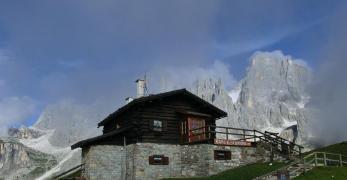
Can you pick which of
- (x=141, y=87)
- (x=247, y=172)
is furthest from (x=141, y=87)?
(x=247, y=172)

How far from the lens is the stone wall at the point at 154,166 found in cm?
3697

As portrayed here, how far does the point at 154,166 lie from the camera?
125 feet

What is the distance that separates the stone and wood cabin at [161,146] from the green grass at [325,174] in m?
6.71

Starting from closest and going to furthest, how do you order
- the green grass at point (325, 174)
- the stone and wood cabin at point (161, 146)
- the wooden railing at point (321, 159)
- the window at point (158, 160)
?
1. the green grass at point (325, 174)
2. the wooden railing at point (321, 159)
3. the stone and wood cabin at point (161, 146)
4. the window at point (158, 160)

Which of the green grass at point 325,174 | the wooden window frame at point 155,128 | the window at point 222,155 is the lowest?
the green grass at point 325,174

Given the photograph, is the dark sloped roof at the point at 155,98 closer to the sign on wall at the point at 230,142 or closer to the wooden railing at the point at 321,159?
the sign on wall at the point at 230,142

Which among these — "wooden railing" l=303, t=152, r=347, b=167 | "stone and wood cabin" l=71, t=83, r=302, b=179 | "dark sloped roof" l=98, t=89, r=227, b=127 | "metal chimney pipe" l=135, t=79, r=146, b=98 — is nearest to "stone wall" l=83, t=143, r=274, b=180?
"stone and wood cabin" l=71, t=83, r=302, b=179

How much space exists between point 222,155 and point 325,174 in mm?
9242

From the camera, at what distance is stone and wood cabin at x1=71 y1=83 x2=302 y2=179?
37.3m

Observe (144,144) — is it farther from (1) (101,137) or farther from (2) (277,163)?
(2) (277,163)

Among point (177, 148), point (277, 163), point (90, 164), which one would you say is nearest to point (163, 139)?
point (177, 148)

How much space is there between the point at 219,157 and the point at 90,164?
10.5m

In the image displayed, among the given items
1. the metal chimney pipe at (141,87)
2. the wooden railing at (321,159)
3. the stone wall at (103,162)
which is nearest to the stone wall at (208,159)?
the wooden railing at (321,159)

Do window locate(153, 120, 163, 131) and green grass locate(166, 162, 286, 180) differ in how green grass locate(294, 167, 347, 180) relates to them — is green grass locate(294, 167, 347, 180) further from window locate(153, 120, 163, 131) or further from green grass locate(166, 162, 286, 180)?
window locate(153, 120, 163, 131)
